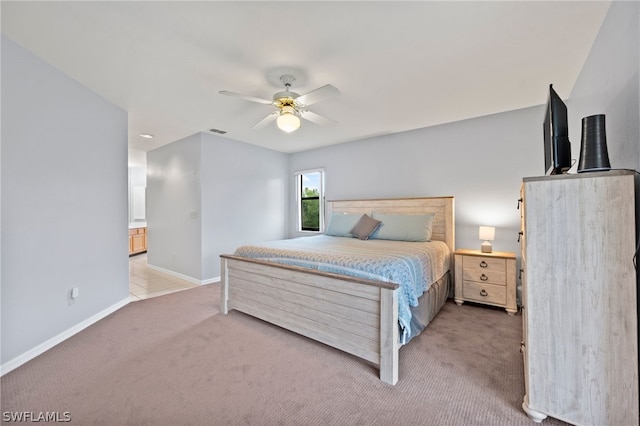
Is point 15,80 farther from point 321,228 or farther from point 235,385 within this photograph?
point 321,228

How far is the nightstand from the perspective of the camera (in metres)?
3.05

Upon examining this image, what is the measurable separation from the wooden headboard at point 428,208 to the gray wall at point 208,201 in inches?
71.8

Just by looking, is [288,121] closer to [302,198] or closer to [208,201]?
[208,201]

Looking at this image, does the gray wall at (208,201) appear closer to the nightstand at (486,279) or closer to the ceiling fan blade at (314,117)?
the ceiling fan blade at (314,117)

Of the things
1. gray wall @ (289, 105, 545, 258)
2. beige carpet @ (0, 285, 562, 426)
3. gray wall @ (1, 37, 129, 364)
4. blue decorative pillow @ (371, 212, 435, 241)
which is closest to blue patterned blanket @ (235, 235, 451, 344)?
blue decorative pillow @ (371, 212, 435, 241)

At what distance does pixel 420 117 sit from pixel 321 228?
2.77 metres

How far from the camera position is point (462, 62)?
2291 mm

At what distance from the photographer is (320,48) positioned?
207 cm

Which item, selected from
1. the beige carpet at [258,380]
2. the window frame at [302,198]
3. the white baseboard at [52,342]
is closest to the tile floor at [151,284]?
the white baseboard at [52,342]

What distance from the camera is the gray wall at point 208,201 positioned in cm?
441

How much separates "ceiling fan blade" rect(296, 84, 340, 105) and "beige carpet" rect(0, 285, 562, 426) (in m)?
2.16

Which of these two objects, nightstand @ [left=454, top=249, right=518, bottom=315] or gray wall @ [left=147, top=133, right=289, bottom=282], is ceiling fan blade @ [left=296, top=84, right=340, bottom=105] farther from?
gray wall @ [left=147, top=133, right=289, bottom=282]

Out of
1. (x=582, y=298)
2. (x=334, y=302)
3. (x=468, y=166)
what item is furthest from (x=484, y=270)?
(x=334, y=302)

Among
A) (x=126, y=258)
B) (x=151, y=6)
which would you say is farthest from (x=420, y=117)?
(x=126, y=258)
